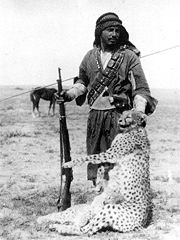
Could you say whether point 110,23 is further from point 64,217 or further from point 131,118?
point 64,217

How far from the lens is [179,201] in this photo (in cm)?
648

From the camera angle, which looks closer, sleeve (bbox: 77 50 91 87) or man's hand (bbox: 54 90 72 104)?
man's hand (bbox: 54 90 72 104)

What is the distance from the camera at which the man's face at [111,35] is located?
511 cm

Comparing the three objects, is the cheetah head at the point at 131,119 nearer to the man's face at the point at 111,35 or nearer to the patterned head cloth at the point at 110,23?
the man's face at the point at 111,35

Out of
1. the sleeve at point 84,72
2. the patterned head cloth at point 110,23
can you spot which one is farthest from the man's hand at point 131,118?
the patterned head cloth at point 110,23

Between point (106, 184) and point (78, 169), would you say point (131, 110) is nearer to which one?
point (106, 184)

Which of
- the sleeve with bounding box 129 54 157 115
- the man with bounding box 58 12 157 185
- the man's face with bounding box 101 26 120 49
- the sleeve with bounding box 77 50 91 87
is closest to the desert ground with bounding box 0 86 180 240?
the man with bounding box 58 12 157 185

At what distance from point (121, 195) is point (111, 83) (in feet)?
4.35

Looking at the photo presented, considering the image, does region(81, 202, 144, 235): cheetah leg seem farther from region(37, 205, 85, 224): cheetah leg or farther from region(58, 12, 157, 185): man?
region(58, 12, 157, 185): man

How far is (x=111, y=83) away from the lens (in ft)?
16.9

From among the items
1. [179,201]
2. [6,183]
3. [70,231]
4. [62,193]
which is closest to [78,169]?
[6,183]

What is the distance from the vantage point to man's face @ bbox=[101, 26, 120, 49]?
5.11 metres

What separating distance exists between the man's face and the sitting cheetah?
0.94 meters

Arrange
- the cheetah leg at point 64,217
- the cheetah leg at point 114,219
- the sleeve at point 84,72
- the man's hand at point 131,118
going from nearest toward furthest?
1. the cheetah leg at point 114,219
2. the man's hand at point 131,118
3. the cheetah leg at point 64,217
4. the sleeve at point 84,72
